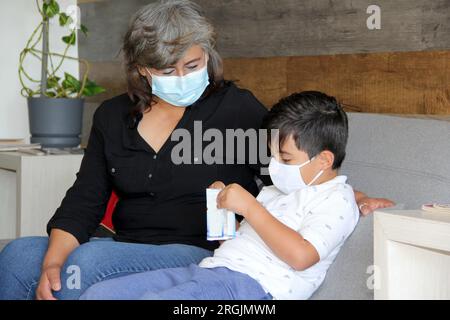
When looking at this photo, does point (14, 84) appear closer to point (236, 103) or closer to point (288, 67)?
point (288, 67)

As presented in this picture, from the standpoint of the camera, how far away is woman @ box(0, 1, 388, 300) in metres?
1.72

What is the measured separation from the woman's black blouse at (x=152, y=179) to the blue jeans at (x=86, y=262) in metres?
0.10

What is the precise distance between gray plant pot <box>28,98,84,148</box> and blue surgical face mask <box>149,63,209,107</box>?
110 cm

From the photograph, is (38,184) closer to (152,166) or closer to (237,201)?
(152,166)

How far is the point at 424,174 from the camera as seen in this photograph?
1662 millimetres

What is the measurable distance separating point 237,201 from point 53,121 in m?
1.52

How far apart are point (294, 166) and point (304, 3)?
2.70ft

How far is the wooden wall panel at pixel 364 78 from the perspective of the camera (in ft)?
6.53

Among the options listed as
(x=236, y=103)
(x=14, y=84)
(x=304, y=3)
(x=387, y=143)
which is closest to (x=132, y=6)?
(x=14, y=84)

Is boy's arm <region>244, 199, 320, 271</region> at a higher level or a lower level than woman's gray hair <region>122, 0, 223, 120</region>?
lower

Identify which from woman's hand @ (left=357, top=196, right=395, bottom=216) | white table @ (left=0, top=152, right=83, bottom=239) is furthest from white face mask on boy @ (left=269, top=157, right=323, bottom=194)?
white table @ (left=0, top=152, right=83, bottom=239)

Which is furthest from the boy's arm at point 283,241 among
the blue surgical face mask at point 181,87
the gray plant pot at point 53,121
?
the gray plant pot at point 53,121

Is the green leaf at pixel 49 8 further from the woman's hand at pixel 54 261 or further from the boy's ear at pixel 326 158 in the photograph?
the boy's ear at pixel 326 158

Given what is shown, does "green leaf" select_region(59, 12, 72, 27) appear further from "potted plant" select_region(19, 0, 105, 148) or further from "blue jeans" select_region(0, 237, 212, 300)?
"blue jeans" select_region(0, 237, 212, 300)
